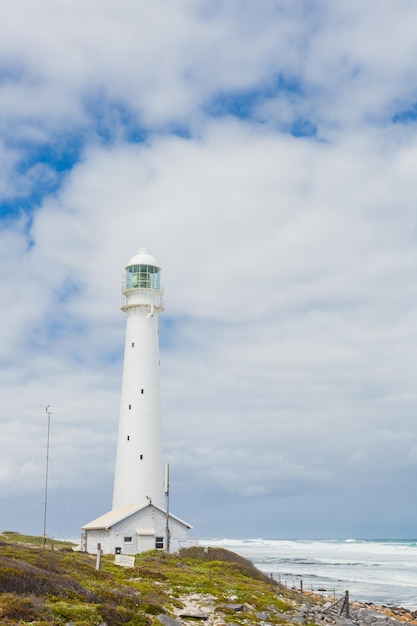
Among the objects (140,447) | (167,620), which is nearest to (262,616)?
(167,620)

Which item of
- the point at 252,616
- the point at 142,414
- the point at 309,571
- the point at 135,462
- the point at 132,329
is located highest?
the point at 132,329

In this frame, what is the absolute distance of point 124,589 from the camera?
1848cm

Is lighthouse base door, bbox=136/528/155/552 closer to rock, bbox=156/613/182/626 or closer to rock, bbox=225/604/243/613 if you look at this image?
rock, bbox=225/604/243/613

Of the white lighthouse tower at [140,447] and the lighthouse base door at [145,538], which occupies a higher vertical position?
the white lighthouse tower at [140,447]

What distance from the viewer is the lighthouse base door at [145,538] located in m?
31.9

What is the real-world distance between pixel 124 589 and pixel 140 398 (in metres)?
16.8

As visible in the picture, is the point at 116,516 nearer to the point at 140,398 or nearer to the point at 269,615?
the point at 140,398

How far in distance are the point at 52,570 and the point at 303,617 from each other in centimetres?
727

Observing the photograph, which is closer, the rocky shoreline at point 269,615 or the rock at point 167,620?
the rock at point 167,620

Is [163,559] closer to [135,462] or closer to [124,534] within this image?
[124,534]

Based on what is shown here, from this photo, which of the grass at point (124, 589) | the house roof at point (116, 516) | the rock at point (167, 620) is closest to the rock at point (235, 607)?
the grass at point (124, 589)

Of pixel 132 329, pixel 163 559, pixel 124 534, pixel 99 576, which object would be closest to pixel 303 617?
pixel 99 576

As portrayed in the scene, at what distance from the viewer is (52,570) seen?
18.4 meters

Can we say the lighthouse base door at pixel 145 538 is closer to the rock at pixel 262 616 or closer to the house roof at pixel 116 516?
the house roof at pixel 116 516
